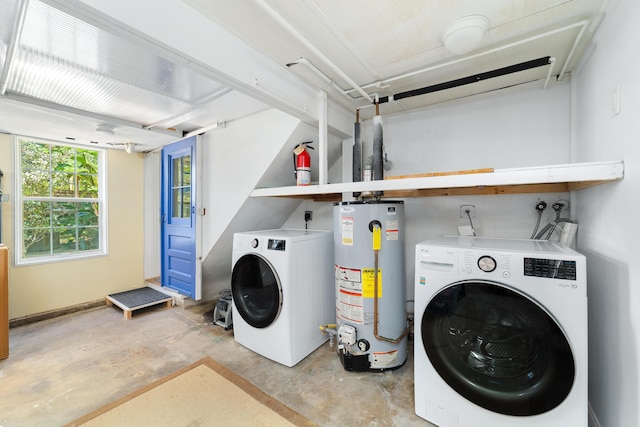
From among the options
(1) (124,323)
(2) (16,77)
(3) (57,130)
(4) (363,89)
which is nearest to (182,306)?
(1) (124,323)

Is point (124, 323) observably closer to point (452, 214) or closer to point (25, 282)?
point (25, 282)

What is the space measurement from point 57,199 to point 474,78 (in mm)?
4343

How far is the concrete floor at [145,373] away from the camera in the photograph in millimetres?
1560

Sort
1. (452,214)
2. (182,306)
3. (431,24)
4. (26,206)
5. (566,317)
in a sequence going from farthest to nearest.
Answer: (182,306)
(26,206)
(452,214)
(431,24)
(566,317)

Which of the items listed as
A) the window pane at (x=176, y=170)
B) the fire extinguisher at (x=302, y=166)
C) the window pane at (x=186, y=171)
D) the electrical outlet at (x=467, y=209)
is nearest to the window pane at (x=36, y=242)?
the window pane at (x=176, y=170)

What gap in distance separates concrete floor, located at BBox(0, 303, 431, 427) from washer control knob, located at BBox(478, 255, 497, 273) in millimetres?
954

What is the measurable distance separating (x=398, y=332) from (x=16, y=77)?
3.11 metres

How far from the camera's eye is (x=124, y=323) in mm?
2740

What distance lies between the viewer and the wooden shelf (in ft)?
3.91

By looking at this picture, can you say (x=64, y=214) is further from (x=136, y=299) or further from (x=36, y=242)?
(x=136, y=299)

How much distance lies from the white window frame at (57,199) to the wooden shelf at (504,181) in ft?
8.22

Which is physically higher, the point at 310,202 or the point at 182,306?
the point at 310,202

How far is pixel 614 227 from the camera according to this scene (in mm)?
1232

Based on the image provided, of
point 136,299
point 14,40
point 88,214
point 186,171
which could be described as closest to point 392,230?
point 14,40
